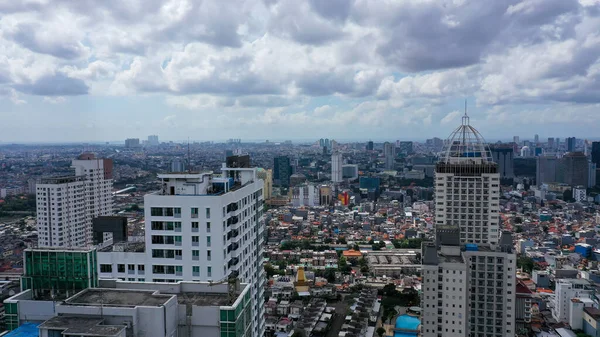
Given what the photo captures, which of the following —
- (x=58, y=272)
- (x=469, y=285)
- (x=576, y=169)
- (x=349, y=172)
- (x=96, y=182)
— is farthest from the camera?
(x=349, y=172)

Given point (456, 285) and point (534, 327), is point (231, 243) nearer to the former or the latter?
point (456, 285)

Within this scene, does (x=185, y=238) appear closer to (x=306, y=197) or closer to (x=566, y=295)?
(x=566, y=295)

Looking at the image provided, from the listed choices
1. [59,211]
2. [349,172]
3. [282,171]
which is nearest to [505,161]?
[349,172]

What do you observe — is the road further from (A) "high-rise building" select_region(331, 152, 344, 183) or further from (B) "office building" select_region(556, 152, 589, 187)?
(A) "high-rise building" select_region(331, 152, 344, 183)

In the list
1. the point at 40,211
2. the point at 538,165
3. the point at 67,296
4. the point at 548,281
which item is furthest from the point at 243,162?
the point at 538,165

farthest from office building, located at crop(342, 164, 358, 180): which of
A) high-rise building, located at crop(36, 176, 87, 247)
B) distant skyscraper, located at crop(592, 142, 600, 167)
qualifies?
high-rise building, located at crop(36, 176, 87, 247)

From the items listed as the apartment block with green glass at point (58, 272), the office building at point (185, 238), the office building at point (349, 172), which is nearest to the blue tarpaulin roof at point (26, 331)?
the apartment block with green glass at point (58, 272)
